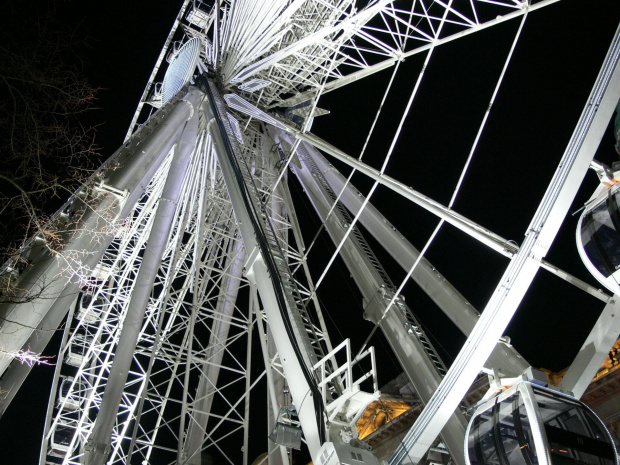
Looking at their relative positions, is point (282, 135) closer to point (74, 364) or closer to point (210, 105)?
point (210, 105)

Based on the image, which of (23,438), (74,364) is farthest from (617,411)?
(23,438)

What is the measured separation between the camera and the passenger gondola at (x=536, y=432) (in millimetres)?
6145

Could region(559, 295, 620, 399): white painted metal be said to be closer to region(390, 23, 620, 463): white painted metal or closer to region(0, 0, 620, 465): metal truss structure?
region(0, 0, 620, 465): metal truss structure

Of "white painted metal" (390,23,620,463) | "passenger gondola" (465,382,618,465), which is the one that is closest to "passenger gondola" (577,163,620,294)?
"white painted metal" (390,23,620,463)

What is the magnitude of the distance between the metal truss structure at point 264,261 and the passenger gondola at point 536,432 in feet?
1.75

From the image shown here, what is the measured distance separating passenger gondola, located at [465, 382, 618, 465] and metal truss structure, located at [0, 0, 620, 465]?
1.75 feet

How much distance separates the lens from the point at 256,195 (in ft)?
34.4

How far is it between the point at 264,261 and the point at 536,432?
4.56m

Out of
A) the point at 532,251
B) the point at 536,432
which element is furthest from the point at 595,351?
the point at 532,251

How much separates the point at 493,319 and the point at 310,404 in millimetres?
2362

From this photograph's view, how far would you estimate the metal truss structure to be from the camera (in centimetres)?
652

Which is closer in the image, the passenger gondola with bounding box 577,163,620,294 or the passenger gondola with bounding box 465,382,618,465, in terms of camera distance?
the passenger gondola with bounding box 465,382,618,465

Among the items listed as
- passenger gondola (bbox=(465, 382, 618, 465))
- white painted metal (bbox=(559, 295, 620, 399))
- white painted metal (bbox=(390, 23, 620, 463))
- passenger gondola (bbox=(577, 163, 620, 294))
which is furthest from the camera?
passenger gondola (bbox=(577, 163, 620, 294))

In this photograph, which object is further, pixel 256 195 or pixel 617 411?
pixel 617 411
